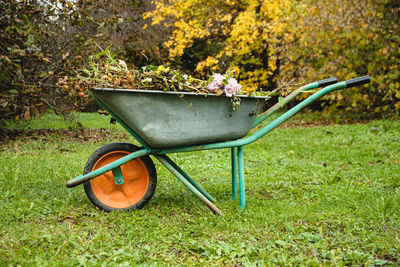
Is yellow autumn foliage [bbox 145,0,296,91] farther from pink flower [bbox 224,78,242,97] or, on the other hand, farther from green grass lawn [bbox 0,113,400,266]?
pink flower [bbox 224,78,242,97]

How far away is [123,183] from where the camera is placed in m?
2.98

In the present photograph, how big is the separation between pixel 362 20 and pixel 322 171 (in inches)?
214

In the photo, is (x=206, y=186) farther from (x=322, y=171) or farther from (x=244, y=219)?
(x=322, y=171)

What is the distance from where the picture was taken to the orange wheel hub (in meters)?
2.90

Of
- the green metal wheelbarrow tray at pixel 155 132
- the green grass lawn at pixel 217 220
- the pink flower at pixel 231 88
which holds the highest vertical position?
the pink flower at pixel 231 88

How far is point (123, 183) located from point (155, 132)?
61cm

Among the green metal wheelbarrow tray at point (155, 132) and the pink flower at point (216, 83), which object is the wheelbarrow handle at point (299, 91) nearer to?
the green metal wheelbarrow tray at point (155, 132)

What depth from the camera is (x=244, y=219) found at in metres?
2.71

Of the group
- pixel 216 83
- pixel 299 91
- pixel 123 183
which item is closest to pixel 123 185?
pixel 123 183

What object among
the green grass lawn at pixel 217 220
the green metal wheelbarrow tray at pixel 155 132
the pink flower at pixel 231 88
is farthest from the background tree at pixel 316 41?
the pink flower at pixel 231 88

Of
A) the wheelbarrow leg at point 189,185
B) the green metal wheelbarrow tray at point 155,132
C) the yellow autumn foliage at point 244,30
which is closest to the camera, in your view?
the green metal wheelbarrow tray at point 155,132

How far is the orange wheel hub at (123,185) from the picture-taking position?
290 cm

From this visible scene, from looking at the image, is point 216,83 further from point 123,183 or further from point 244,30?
point 244,30

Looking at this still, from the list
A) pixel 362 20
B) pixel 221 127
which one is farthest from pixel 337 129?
pixel 221 127
